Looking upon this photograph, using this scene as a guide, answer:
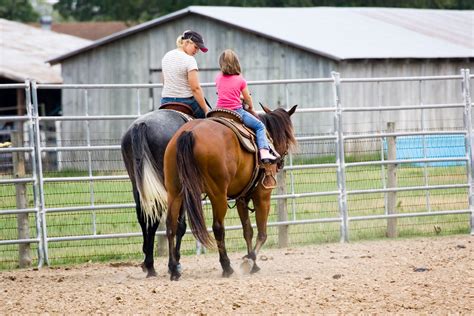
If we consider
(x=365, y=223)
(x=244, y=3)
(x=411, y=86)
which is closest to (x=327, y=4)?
(x=244, y=3)

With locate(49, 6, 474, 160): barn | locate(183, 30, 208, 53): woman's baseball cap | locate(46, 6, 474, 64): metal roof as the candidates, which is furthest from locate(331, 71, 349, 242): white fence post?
locate(46, 6, 474, 64): metal roof

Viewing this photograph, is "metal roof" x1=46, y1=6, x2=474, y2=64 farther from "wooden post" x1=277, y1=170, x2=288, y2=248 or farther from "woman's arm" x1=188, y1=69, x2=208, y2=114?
"woman's arm" x1=188, y1=69, x2=208, y2=114

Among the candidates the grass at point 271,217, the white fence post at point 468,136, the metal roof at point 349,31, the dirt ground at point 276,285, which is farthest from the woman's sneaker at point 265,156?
the metal roof at point 349,31

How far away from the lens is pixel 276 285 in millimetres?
9539

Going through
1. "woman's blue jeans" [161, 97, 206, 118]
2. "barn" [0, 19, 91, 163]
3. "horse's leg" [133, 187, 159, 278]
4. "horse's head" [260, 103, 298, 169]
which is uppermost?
"barn" [0, 19, 91, 163]

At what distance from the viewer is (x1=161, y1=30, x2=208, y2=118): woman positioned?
10992 millimetres

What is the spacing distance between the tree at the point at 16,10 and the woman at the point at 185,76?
49358mm

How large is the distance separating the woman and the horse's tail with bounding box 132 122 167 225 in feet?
2.20

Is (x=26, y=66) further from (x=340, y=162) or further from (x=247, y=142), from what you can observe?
(x=247, y=142)

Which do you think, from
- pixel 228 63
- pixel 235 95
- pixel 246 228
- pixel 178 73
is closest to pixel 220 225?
pixel 246 228

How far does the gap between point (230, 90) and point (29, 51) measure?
1089 inches

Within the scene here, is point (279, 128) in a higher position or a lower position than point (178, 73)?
lower

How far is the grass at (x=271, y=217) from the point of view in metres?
12.9

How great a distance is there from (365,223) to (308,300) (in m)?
6.32
